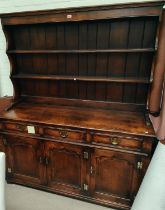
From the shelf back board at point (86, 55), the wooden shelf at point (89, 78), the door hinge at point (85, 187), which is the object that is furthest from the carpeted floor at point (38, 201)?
the wooden shelf at point (89, 78)

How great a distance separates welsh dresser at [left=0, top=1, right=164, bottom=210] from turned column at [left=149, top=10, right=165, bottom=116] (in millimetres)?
62

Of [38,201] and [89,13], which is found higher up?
[89,13]

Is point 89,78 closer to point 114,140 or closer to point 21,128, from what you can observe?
point 114,140

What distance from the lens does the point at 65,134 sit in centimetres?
181

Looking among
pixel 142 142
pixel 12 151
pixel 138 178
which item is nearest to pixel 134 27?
pixel 142 142

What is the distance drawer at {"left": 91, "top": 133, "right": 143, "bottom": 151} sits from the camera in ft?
5.35

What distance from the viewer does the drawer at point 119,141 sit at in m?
1.63

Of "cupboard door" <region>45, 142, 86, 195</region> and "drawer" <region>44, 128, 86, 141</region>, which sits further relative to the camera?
"cupboard door" <region>45, 142, 86, 195</region>

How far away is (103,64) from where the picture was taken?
198cm

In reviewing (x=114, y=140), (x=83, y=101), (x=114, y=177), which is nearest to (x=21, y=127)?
(x=83, y=101)

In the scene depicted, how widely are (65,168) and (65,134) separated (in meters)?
0.40

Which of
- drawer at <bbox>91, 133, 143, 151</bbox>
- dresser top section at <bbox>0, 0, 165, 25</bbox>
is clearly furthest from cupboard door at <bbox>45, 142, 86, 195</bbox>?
dresser top section at <bbox>0, 0, 165, 25</bbox>

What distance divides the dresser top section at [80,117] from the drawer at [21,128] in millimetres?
77

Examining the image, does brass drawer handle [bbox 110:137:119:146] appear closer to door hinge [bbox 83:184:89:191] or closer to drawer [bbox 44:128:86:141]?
drawer [bbox 44:128:86:141]
